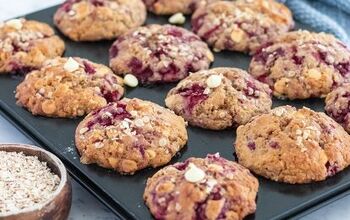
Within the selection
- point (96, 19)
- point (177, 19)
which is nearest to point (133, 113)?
point (96, 19)

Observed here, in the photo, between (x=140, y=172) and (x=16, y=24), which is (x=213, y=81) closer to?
(x=140, y=172)

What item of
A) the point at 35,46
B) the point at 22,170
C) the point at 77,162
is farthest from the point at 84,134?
the point at 35,46

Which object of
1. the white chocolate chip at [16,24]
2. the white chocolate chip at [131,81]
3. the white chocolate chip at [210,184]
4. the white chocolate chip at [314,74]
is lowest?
the white chocolate chip at [131,81]

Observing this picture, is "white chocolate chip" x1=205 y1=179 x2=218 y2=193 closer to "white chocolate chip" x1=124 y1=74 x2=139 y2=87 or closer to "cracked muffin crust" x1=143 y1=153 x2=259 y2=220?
"cracked muffin crust" x1=143 y1=153 x2=259 y2=220

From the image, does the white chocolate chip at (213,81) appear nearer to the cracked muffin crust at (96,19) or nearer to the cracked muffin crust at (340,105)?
the cracked muffin crust at (340,105)

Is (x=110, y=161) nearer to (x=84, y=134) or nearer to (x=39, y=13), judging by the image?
(x=84, y=134)

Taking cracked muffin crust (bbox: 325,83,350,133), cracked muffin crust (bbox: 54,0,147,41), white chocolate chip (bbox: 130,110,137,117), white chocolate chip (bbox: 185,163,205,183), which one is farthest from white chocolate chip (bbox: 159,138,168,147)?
cracked muffin crust (bbox: 54,0,147,41)

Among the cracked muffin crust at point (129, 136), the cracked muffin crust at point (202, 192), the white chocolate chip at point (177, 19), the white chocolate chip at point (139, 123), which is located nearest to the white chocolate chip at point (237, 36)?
the white chocolate chip at point (177, 19)
